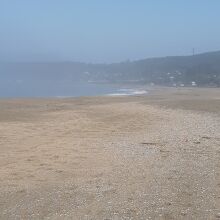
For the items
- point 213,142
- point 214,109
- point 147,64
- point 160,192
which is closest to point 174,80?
point 147,64

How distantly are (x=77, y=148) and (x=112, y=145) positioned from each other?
3.94 ft

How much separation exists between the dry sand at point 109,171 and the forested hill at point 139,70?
3058 inches

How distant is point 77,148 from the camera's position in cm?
1459

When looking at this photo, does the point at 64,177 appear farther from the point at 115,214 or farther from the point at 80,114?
the point at 80,114

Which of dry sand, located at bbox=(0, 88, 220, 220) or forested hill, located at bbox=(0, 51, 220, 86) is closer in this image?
dry sand, located at bbox=(0, 88, 220, 220)

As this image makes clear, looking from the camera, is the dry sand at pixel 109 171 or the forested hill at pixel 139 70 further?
the forested hill at pixel 139 70

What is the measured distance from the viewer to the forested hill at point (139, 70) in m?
112

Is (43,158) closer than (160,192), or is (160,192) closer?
(160,192)

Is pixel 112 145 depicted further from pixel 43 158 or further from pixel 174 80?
pixel 174 80

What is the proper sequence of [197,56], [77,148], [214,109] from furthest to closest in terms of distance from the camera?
[197,56] < [214,109] < [77,148]

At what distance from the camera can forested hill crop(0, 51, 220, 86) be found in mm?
112188

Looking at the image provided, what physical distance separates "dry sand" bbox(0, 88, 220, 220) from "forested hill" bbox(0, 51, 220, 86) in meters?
77.7

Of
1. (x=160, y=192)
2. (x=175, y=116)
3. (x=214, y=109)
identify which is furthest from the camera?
(x=214, y=109)

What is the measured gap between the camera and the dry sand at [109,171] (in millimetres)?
8594
